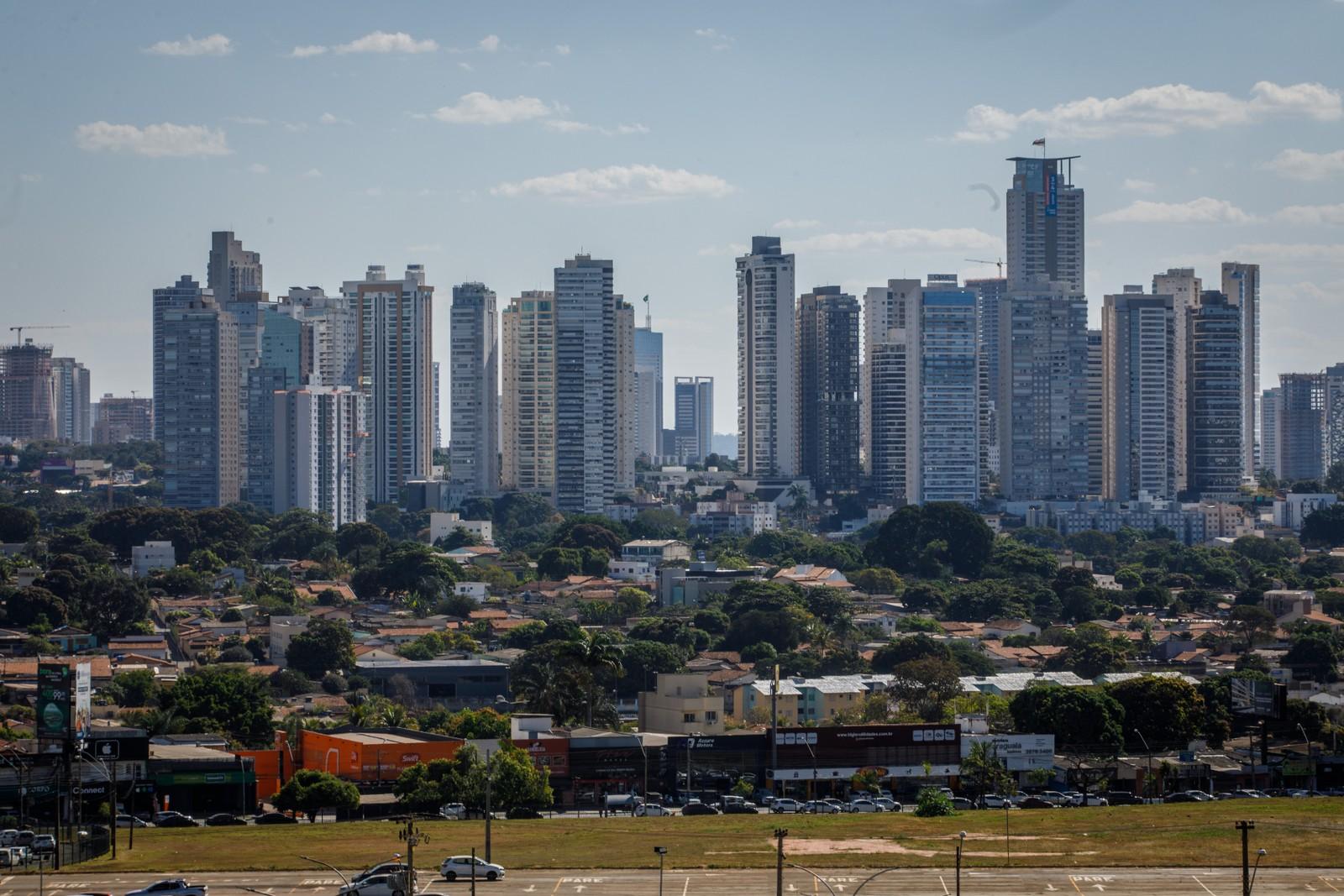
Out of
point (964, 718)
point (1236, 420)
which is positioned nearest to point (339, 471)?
point (1236, 420)

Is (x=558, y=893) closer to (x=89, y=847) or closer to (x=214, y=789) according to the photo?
(x=89, y=847)

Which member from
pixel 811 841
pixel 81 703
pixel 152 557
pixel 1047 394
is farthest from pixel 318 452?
pixel 811 841

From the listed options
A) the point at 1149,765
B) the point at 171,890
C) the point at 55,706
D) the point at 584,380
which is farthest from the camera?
the point at 584,380

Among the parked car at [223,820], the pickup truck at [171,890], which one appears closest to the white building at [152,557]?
the parked car at [223,820]

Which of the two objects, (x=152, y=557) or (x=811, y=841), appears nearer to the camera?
(x=811, y=841)

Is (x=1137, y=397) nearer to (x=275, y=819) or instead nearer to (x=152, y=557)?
(x=152, y=557)

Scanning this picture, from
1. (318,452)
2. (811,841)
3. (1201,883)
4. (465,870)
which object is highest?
(318,452)

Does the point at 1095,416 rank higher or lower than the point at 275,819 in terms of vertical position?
higher

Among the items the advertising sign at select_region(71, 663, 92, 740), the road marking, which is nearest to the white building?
the advertising sign at select_region(71, 663, 92, 740)

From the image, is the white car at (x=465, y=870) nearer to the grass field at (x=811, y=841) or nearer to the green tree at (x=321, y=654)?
the grass field at (x=811, y=841)

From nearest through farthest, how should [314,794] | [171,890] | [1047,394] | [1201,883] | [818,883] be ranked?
[171,890]
[818,883]
[1201,883]
[314,794]
[1047,394]
